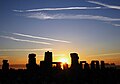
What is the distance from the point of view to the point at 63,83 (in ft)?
207

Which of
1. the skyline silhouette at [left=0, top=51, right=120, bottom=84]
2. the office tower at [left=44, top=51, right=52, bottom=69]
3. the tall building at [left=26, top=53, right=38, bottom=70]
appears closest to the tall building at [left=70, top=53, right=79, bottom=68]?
the skyline silhouette at [left=0, top=51, right=120, bottom=84]

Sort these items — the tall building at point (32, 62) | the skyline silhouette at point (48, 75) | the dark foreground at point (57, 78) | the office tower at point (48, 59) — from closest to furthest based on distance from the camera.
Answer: the dark foreground at point (57, 78) < the skyline silhouette at point (48, 75) < the tall building at point (32, 62) < the office tower at point (48, 59)

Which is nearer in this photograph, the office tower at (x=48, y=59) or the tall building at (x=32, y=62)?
the tall building at (x=32, y=62)

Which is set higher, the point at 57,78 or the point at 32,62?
the point at 32,62

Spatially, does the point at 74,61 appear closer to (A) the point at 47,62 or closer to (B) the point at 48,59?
(B) the point at 48,59

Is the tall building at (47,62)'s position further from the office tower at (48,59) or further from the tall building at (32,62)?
the tall building at (32,62)

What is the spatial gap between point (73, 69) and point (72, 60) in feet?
10.0

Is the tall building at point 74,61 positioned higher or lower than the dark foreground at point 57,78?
higher

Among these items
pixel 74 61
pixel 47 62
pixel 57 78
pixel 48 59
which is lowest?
pixel 57 78

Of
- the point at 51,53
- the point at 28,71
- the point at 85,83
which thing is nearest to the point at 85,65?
the point at 51,53

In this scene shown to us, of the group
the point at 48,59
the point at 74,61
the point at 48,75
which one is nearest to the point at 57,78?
the point at 48,75

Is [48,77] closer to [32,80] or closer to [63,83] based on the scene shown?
[32,80]

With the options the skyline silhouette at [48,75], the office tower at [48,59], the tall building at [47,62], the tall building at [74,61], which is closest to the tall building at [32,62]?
the skyline silhouette at [48,75]

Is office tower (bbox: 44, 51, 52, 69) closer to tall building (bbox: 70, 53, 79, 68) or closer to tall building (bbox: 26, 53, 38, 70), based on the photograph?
tall building (bbox: 26, 53, 38, 70)
